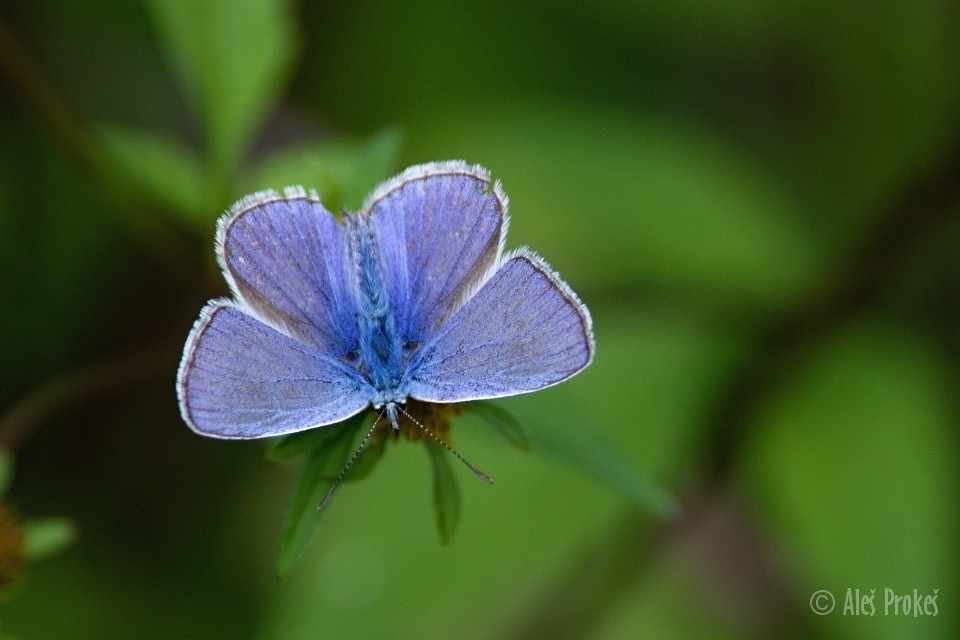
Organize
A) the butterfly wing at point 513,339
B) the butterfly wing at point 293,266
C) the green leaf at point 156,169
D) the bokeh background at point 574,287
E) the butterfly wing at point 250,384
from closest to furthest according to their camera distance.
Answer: the butterfly wing at point 250,384 → the butterfly wing at point 513,339 → the butterfly wing at point 293,266 → the green leaf at point 156,169 → the bokeh background at point 574,287

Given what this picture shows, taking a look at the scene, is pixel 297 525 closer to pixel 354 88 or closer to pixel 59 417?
pixel 59 417

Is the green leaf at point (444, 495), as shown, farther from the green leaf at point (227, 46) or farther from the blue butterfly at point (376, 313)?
the green leaf at point (227, 46)

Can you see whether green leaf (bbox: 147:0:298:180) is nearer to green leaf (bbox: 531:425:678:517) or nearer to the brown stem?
the brown stem

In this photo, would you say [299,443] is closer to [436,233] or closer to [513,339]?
[513,339]

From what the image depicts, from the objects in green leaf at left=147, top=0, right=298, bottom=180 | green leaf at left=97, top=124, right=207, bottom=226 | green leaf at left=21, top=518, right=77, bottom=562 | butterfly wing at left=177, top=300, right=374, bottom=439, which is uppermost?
green leaf at left=147, top=0, right=298, bottom=180

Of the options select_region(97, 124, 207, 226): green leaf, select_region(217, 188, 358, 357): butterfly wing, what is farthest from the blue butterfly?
select_region(97, 124, 207, 226): green leaf

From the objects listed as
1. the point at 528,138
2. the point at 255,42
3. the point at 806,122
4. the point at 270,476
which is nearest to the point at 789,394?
the point at 806,122

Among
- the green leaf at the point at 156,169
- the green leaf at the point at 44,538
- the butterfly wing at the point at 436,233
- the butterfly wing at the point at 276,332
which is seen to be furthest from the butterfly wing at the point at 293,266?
the green leaf at the point at 156,169
